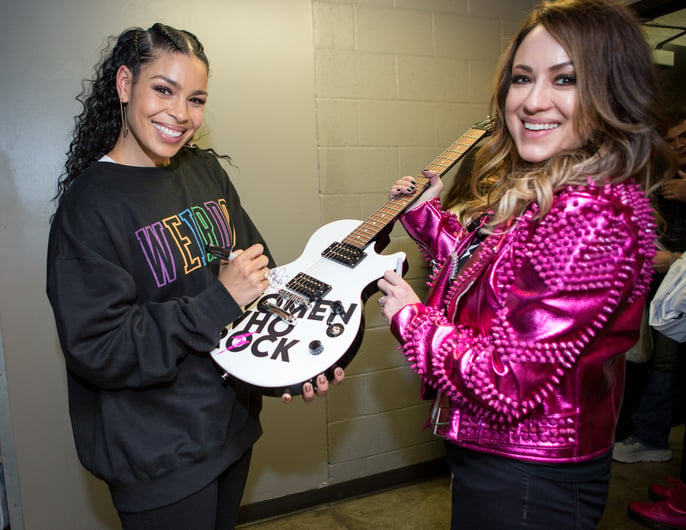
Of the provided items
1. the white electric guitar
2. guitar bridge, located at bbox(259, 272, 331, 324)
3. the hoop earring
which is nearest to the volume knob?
the white electric guitar

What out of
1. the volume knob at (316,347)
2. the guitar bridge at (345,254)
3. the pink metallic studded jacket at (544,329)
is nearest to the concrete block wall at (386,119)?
the guitar bridge at (345,254)

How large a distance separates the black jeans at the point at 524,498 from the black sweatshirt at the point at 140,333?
653 mm

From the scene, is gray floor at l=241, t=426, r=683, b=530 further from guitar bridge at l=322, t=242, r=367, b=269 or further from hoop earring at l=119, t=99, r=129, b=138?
hoop earring at l=119, t=99, r=129, b=138

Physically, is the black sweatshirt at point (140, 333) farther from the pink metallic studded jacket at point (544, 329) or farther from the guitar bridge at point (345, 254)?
the pink metallic studded jacket at point (544, 329)

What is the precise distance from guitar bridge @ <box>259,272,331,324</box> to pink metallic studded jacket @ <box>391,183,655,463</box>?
0.33m

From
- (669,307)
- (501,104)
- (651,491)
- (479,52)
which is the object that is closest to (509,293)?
(501,104)

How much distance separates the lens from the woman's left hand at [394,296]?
121 cm

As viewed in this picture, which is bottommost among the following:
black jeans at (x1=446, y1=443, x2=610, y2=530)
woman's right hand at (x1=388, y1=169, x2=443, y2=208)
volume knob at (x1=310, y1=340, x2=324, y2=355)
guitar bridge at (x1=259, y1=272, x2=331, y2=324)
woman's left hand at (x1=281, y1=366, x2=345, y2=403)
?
black jeans at (x1=446, y1=443, x2=610, y2=530)

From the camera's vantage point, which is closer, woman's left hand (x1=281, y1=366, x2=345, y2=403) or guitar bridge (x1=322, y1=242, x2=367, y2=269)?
woman's left hand (x1=281, y1=366, x2=345, y2=403)

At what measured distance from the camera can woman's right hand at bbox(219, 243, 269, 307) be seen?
1281 mm

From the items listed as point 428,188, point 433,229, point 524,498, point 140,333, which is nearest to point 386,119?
point 428,188

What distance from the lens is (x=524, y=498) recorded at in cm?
107

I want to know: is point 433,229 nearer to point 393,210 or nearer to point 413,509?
point 393,210

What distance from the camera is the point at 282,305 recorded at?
141cm
